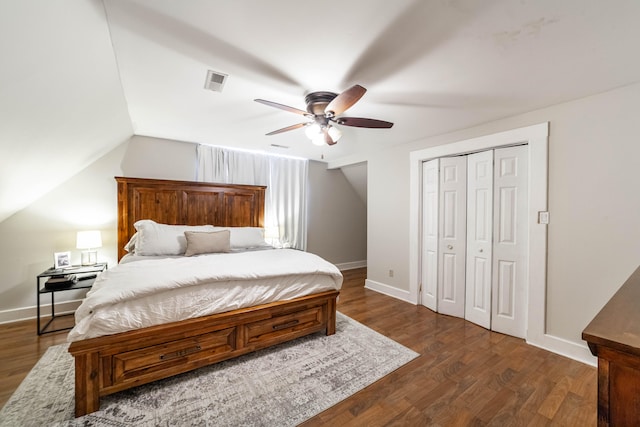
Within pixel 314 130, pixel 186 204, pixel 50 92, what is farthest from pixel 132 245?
pixel 314 130

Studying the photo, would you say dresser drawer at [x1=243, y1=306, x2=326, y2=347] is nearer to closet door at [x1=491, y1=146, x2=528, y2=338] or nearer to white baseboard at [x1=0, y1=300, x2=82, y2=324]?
closet door at [x1=491, y1=146, x2=528, y2=338]

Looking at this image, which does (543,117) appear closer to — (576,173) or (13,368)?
(576,173)

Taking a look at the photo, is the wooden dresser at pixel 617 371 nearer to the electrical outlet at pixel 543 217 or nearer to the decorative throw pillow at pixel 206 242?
the electrical outlet at pixel 543 217

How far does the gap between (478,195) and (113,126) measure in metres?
4.07

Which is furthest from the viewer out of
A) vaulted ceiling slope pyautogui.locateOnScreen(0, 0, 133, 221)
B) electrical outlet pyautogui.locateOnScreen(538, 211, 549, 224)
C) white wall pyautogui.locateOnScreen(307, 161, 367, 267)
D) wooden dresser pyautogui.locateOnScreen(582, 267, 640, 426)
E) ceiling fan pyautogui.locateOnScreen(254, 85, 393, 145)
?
white wall pyautogui.locateOnScreen(307, 161, 367, 267)

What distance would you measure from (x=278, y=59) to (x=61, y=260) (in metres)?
3.34

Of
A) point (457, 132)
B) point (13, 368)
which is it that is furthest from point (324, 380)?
point (457, 132)

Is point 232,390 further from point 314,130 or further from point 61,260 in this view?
point 61,260

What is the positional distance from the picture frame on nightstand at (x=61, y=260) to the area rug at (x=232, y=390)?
1.04 metres

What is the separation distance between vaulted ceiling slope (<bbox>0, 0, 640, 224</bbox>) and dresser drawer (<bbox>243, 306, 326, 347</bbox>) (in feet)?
6.47

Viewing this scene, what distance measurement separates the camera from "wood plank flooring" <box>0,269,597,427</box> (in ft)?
4.99

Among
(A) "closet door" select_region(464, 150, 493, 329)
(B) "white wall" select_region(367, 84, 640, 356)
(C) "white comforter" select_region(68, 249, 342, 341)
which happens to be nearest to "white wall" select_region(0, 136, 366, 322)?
(C) "white comforter" select_region(68, 249, 342, 341)

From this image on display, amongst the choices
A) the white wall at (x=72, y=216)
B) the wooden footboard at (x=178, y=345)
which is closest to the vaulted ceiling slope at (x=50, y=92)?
the white wall at (x=72, y=216)

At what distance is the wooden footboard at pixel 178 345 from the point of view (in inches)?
58.6
